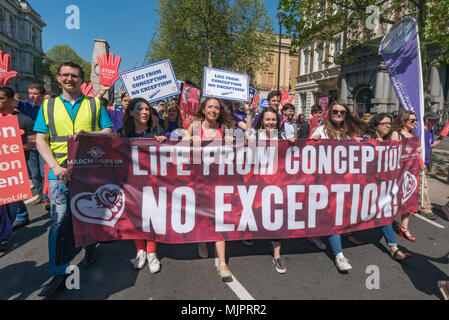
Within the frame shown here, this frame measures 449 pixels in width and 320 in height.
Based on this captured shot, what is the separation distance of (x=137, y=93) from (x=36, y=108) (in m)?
1.79

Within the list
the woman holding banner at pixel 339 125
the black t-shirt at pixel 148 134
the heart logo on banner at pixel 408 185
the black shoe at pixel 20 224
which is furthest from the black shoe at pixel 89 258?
the heart logo on banner at pixel 408 185

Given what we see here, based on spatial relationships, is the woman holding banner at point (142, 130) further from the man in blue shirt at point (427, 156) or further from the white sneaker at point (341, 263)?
the man in blue shirt at point (427, 156)

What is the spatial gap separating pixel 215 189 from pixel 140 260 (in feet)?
3.85

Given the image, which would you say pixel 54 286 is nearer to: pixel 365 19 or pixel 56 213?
pixel 56 213

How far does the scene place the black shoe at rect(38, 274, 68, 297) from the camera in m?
2.64

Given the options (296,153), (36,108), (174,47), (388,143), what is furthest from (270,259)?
(174,47)

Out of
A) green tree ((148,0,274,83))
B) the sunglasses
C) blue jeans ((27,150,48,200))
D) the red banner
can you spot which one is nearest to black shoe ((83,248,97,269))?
the red banner

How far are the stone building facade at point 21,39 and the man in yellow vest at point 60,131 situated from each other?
6136 centimetres

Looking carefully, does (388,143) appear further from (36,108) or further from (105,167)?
(36,108)

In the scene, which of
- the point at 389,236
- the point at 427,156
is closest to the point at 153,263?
the point at 389,236

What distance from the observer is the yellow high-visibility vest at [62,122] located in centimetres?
271

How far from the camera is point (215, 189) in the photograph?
3.14 meters

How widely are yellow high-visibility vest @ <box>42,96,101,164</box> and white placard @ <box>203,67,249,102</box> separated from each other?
260 centimetres

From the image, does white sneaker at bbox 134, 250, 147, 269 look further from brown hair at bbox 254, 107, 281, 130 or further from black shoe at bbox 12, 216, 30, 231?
black shoe at bbox 12, 216, 30, 231
